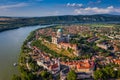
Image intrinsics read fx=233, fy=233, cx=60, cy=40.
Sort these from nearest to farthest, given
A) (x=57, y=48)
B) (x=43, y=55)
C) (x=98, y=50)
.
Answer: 1. (x=43, y=55)
2. (x=98, y=50)
3. (x=57, y=48)

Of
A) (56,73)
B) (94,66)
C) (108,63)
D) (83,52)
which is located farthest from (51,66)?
(83,52)

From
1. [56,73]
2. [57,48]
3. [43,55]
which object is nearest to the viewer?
[56,73]

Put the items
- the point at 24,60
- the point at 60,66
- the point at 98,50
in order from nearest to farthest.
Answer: the point at 60,66
the point at 24,60
the point at 98,50

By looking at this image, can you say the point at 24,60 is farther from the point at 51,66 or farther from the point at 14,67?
the point at 51,66

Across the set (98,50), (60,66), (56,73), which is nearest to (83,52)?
(98,50)

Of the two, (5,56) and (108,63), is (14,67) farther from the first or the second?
(108,63)

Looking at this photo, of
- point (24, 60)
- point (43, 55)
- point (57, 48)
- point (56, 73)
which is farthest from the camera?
point (57, 48)

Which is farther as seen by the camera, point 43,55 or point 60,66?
point 43,55

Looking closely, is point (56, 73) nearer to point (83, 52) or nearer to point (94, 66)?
point (94, 66)

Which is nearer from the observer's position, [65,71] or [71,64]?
[65,71]
